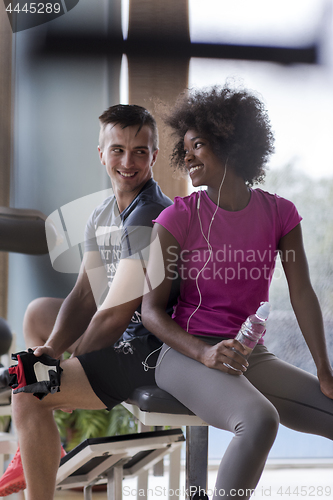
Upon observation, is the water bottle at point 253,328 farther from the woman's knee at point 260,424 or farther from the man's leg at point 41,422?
the man's leg at point 41,422

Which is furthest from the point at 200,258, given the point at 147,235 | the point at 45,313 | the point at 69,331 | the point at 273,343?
the point at 273,343

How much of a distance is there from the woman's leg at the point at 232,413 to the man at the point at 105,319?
0.16 m

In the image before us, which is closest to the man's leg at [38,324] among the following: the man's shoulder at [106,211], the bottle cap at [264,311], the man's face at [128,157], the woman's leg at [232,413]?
the man's shoulder at [106,211]

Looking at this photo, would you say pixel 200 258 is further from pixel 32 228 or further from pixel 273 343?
pixel 273 343

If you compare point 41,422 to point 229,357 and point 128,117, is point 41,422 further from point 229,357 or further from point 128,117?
point 128,117

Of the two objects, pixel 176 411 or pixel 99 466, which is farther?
pixel 99 466

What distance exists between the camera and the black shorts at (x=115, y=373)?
37.1 inches

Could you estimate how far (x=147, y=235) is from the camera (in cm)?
104

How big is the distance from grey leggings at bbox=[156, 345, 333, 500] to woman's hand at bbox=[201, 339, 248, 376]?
0.01 meters

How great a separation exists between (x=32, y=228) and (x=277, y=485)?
144 cm

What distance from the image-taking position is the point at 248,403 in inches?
29.1

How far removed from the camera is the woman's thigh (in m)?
0.73

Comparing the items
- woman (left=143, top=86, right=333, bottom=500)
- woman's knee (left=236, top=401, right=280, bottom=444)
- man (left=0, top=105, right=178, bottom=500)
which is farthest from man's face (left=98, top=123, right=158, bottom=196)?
woman's knee (left=236, top=401, right=280, bottom=444)

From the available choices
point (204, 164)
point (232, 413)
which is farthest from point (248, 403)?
point (204, 164)
